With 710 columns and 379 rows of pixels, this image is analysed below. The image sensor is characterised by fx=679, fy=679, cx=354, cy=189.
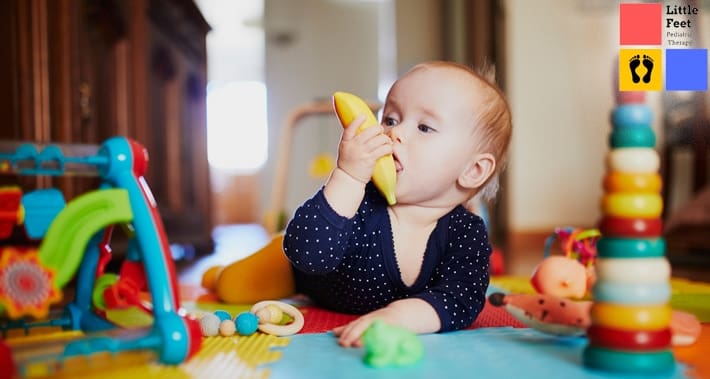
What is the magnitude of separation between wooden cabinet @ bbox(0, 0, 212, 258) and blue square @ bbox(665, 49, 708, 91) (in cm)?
105

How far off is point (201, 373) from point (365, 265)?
32cm

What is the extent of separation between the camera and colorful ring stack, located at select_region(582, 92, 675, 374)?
0.57 m

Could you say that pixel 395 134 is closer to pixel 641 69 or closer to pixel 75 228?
pixel 641 69

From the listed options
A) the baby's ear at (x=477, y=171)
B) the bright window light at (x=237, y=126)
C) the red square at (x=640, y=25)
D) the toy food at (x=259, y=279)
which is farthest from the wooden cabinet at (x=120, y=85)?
the bright window light at (x=237, y=126)

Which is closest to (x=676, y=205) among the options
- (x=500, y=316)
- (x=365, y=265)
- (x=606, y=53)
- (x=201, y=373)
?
(x=606, y=53)

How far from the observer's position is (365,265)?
887 millimetres

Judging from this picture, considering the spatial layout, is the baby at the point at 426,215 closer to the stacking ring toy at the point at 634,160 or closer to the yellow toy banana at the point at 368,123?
the yellow toy banana at the point at 368,123

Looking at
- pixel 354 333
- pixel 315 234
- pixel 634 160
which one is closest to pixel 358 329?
pixel 354 333

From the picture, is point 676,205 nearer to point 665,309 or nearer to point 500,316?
point 500,316

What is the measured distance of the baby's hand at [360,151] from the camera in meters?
0.76

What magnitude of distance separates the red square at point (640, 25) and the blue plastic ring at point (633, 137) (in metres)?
0.15

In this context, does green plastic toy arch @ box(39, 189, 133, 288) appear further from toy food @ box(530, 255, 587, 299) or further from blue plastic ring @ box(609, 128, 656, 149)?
toy food @ box(530, 255, 587, 299)

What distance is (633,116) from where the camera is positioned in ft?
1.89

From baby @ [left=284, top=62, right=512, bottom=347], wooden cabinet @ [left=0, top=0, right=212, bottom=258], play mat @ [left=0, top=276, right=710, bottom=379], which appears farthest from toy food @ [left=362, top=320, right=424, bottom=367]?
wooden cabinet @ [left=0, top=0, right=212, bottom=258]
